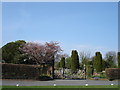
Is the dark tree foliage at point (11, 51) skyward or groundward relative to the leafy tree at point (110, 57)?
skyward

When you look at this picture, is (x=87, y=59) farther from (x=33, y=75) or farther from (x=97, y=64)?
(x=33, y=75)

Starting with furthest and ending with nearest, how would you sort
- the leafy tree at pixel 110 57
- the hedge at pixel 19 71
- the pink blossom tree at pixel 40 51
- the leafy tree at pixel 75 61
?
the leafy tree at pixel 110 57 < the leafy tree at pixel 75 61 < the pink blossom tree at pixel 40 51 < the hedge at pixel 19 71

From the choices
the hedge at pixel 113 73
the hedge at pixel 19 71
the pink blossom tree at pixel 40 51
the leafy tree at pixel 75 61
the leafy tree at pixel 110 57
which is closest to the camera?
the hedge at pixel 19 71

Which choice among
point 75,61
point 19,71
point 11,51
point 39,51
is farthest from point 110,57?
point 19,71

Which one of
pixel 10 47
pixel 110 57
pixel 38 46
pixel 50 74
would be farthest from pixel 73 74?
pixel 110 57

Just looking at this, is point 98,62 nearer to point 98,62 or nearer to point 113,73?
point 98,62

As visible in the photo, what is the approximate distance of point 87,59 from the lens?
3825 centimetres

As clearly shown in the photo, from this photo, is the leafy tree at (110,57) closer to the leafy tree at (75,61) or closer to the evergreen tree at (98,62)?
the evergreen tree at (98,62)

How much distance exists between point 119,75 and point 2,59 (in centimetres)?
1790

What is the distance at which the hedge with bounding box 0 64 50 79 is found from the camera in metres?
20.5

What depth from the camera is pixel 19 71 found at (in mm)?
21203

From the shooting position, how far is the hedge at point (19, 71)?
805 inches

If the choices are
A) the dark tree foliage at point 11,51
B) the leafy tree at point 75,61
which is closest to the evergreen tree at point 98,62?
the leafy tree at point 75,61

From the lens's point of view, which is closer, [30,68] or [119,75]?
[30,68]
